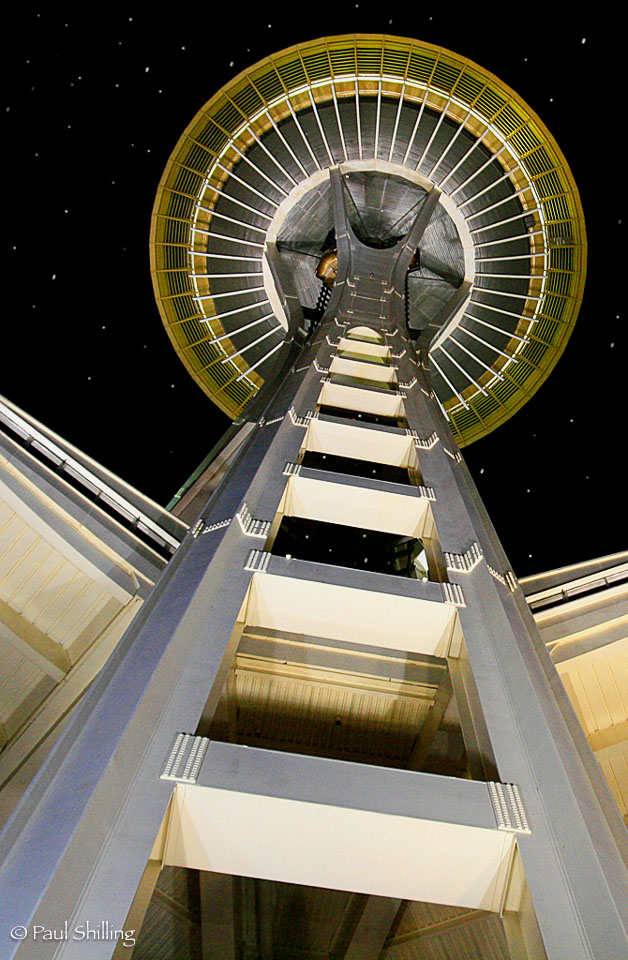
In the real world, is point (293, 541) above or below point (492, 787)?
above

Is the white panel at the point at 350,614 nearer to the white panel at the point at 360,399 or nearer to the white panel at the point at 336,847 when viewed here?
the white panel at the point at 336,847

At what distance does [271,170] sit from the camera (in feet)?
53.4

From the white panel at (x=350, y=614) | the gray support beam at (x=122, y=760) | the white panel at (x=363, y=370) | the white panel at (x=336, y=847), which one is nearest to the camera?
the gray support beam at (x=122, y=760)

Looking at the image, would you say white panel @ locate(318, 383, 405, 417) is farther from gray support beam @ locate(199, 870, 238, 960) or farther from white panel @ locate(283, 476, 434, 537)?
gray support beam @ locate(199, 870, 238, 960)

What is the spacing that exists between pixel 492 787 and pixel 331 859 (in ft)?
2.64

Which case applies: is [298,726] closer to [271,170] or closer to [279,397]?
[279,397]

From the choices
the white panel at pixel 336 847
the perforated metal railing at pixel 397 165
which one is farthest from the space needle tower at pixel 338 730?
the perforated metal railing at pixel 397 165

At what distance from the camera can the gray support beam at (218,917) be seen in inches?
131

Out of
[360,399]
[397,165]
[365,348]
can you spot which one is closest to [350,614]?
[360,399]

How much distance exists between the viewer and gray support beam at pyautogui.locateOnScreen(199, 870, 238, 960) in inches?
131

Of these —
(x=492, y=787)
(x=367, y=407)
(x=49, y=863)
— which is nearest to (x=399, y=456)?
(x=367, y=407)

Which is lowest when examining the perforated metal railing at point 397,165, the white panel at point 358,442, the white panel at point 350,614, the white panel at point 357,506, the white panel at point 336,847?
the white panel at point 336,847

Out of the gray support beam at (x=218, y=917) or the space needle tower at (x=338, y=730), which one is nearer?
the space needle tower at (x=338, y=730)

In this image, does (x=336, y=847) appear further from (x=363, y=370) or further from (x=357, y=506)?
(x=363, y=370)
